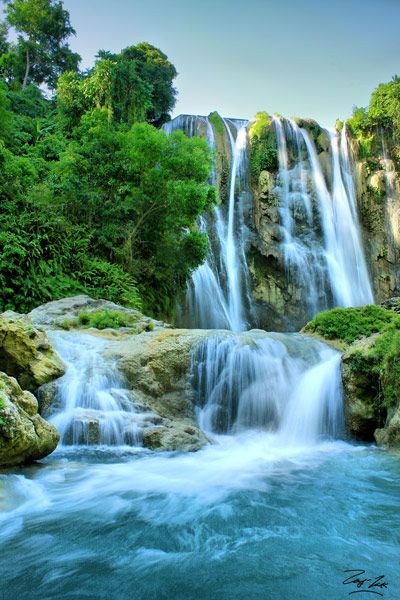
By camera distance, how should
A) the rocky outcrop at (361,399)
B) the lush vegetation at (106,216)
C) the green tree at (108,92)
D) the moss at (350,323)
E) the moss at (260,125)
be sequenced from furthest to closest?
1. the moss at (260,125)
2. the green tree at (108,92)
3. the lush vegetation at (106,216)
4. the moss at (350,323)
5. the rocky outcrop at (361,399)

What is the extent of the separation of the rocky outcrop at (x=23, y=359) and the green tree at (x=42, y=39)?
2984 centimetres

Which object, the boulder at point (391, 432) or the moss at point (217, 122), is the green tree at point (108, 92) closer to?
the moss at point (217, 122)

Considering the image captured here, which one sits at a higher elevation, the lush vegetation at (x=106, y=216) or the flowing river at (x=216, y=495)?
the lush vegetation at (x=106, y=216)

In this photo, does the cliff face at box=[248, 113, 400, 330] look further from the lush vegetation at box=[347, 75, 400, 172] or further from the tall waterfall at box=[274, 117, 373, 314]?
the lush vegetation at box=[347, 75, 400, 172]

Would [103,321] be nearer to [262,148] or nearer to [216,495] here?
[216,495]

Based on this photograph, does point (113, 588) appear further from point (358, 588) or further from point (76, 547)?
point (358, 588)

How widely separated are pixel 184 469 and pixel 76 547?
7.54 ft

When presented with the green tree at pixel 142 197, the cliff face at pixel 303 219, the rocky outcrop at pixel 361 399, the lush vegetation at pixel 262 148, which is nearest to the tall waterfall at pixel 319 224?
the cliff face at pixel 303 219

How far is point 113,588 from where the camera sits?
2.85 meters

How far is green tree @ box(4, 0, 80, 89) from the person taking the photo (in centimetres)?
3203

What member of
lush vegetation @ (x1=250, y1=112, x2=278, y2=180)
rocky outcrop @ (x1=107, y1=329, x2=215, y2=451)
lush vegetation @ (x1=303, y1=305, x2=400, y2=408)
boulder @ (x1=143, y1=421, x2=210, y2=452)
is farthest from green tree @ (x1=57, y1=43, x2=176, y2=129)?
boulder @ (x1=143, y1=421, x2=210, y2=452)

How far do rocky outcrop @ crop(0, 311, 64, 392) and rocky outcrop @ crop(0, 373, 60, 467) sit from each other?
1.89 metres

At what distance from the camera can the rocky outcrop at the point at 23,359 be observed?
7.43 metres

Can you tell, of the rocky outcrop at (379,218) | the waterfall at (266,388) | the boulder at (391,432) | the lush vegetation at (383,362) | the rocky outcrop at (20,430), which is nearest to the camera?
the rocky outcrop at (20,430)
